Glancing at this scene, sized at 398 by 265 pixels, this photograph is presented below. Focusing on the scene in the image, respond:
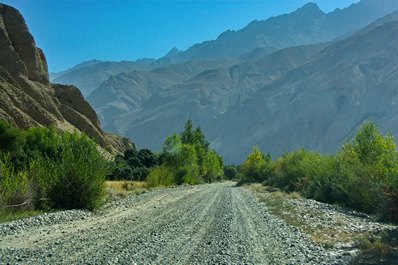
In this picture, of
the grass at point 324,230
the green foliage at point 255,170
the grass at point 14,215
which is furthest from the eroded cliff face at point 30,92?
the grass at point 324,230

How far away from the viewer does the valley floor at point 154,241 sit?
11.2m

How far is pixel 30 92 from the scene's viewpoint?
231 feet

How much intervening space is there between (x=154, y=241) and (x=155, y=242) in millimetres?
164

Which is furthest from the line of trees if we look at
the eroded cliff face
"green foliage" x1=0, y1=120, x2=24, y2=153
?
the eroded cliff face

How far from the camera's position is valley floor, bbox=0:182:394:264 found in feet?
36.7

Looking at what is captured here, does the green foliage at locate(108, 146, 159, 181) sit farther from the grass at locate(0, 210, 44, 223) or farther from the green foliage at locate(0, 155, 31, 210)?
the grass at locate(0, 210, 44, 223)

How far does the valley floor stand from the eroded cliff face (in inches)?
1739

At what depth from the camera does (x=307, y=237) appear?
15.6 metres

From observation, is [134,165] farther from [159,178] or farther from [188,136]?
[188,136]

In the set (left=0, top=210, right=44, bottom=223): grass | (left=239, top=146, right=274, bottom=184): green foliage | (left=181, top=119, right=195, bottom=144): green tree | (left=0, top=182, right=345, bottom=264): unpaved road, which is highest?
(left=181, top=119, right=195, bottom=144): green tree

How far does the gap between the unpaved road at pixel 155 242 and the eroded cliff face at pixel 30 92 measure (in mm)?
44855

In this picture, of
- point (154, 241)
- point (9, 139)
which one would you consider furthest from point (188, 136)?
point (154, 241)

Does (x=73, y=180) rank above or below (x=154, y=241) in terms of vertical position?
above

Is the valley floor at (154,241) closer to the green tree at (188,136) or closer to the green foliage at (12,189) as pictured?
the green foliage at (12,189)
